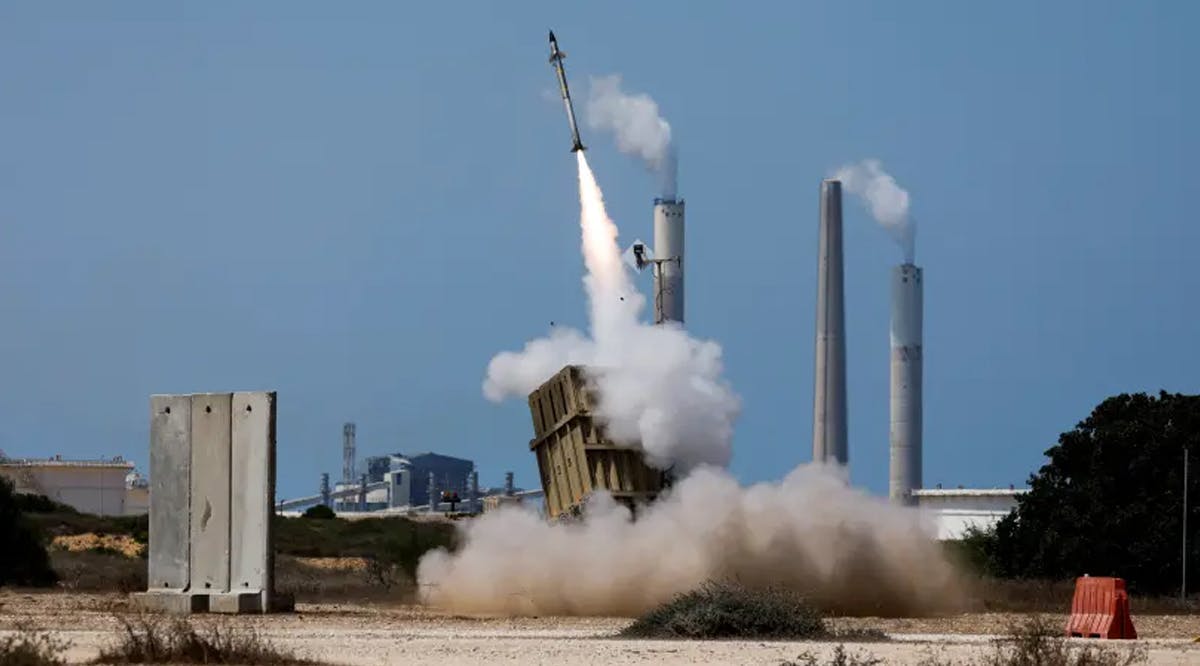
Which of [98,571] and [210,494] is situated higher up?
[210,494]

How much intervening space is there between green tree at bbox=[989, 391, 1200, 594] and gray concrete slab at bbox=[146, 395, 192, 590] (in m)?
25.1

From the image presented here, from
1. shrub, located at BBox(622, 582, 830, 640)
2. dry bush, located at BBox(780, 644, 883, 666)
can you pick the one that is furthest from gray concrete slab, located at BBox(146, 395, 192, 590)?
dry bush, located at BBox(780, 644, 883, 666)

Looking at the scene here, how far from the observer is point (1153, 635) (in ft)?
104

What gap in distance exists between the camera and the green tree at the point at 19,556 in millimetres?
45812

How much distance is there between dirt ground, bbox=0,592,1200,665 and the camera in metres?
25.8

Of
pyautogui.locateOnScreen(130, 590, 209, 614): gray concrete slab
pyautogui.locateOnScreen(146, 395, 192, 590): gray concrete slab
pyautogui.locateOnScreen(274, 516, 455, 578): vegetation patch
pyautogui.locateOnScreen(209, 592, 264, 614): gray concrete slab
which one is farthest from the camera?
pyautogui.locateOnScreen(274, 516, 455, 578): vegetation patch

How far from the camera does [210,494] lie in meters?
35.0

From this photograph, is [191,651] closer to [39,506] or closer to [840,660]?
[840,660]

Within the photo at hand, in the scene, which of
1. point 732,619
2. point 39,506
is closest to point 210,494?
point 732,619

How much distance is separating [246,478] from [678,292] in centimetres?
4514

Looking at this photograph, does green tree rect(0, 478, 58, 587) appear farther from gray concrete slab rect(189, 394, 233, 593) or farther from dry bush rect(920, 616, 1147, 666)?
dry bush rect(920, 616, 1147, 666)

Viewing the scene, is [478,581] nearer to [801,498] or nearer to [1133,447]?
[801,498]

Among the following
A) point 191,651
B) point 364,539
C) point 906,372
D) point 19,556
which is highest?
point 906,372

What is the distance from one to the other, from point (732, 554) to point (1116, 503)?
20691mm
